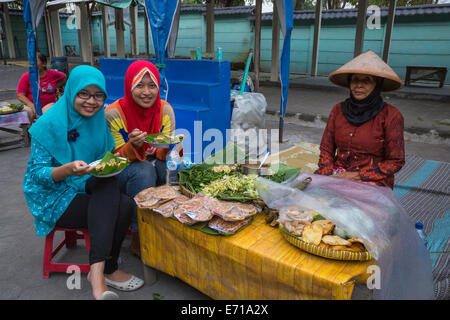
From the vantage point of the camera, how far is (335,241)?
1.43 meters

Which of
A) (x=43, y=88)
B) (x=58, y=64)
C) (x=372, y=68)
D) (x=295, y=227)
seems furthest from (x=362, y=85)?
(x=58, y=64)

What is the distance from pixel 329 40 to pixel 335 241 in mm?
12512

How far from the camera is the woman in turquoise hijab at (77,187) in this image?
75.3 inches

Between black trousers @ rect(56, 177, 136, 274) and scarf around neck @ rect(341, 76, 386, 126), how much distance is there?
1646mm

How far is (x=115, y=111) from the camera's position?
2.50 m

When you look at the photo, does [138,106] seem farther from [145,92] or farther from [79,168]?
[79,168]

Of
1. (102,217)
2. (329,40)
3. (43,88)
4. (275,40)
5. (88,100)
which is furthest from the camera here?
(329,40)

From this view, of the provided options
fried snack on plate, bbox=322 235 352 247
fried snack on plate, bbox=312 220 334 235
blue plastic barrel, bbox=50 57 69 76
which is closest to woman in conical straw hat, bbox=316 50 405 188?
fried snack on plate, bbox=312 220 334 235

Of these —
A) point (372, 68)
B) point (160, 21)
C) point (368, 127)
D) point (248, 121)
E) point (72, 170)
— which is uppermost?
point (160, 21)

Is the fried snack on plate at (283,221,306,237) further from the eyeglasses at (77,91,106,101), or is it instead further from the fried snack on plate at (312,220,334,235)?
the eyeglasses at (77,91,106,101)

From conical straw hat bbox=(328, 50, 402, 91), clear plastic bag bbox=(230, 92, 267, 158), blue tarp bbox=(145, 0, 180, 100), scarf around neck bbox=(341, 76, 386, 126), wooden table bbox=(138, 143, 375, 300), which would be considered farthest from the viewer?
clear plastic bag bbox=(230, 92, 267, 158)

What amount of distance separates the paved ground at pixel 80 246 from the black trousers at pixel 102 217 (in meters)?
0.35

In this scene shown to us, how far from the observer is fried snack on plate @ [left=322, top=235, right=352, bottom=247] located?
1.42m

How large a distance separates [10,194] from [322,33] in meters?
12.1
